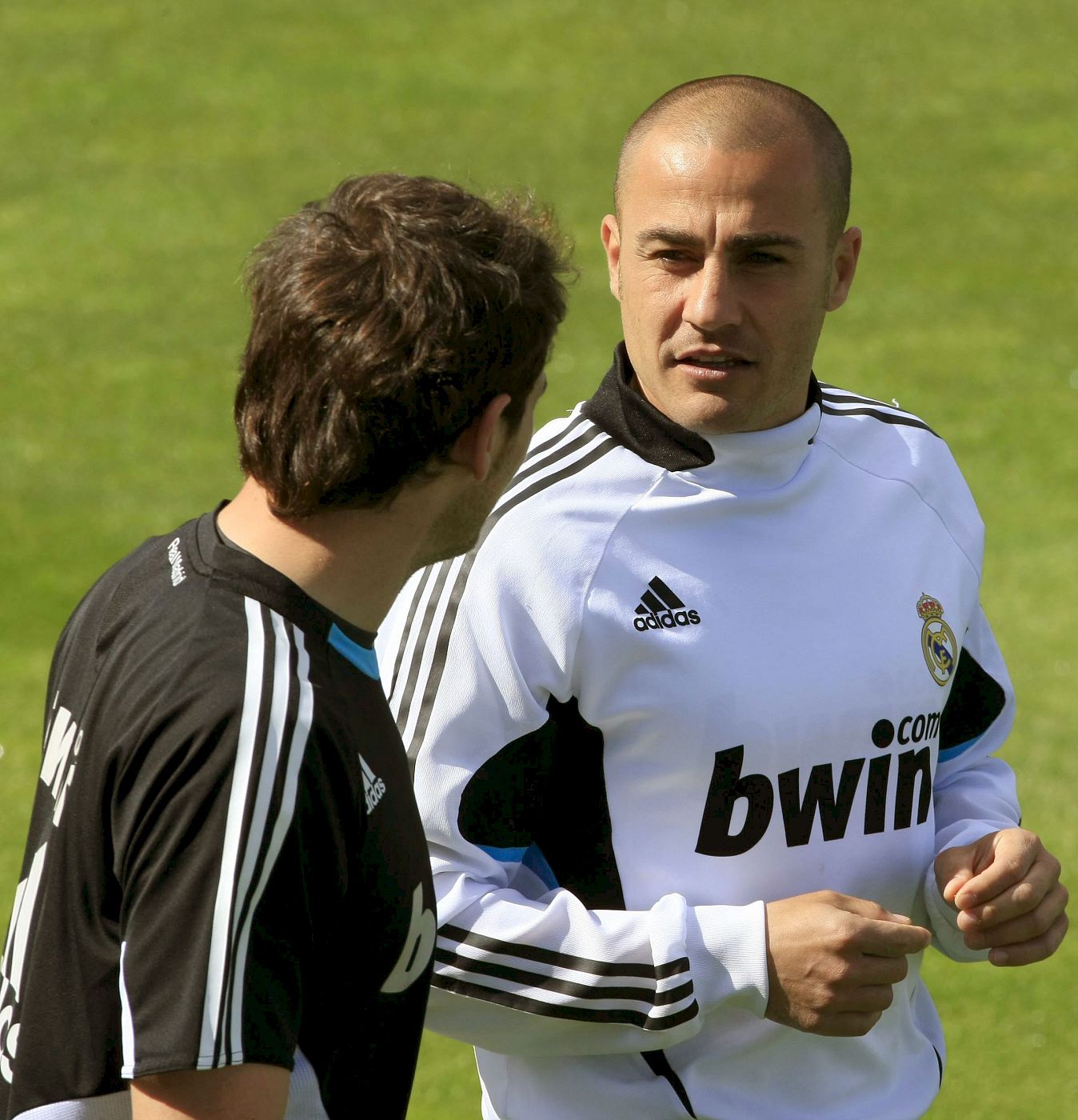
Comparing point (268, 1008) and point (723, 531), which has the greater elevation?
point (723, 531)

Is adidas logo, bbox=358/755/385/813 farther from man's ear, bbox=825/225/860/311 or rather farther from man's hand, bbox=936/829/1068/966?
man's ear, bbox=825/225/860/311

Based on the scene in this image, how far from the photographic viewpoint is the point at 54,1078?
173 centimetres

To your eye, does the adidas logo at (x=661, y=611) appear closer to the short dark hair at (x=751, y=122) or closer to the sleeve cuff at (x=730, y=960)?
the sleeve cuff at (x=730, y=960)

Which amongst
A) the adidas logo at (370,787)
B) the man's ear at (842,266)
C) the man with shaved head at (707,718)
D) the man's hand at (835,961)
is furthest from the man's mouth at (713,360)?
the adidas logo at (370,787)

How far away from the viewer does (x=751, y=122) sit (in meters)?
2.51

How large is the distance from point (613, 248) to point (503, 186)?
2.61 metres

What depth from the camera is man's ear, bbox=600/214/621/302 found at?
264 centimetres

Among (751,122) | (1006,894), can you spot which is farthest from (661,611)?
(751,122)

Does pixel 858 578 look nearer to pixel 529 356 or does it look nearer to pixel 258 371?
pixel 529 356

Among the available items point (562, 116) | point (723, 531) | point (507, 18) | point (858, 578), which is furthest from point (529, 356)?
point (507, 18)

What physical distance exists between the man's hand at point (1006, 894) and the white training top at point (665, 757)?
0.09 metres

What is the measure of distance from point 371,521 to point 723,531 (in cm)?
81

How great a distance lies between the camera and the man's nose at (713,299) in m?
2.46

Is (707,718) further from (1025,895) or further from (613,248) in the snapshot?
(613,248)
